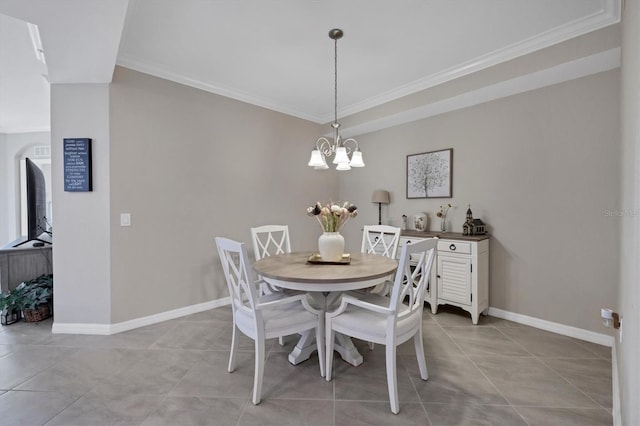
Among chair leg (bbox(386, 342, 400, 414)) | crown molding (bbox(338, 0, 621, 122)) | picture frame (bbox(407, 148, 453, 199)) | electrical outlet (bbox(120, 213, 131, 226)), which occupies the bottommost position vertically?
chair leg (bbox(386, 342, 400, 414))

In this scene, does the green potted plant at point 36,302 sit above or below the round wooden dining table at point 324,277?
below

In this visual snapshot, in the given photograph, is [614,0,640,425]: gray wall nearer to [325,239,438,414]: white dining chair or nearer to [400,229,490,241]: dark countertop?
[325,239,438,414]: white dining chair

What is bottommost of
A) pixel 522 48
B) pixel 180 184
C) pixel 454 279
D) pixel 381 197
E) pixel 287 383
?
pixel 287 383

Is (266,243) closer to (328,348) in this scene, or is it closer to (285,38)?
(328,348)

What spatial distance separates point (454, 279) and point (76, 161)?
3916 millimetres

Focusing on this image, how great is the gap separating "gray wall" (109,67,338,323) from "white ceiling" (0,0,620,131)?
1.03 feet

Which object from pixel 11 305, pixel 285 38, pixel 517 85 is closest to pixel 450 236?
pixel 517 85

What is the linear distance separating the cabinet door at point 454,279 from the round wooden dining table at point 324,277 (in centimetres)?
105

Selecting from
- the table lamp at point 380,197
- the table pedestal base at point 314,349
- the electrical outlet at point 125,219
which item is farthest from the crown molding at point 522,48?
the electrical outlet at point 125,219

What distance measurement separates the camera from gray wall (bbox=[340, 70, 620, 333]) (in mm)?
2324

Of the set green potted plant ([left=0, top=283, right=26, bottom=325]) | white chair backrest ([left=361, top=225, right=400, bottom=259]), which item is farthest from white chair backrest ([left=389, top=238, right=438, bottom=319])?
green potted plant ([left=0, top=283, right=26, bottom=325])

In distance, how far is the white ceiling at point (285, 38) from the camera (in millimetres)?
1908

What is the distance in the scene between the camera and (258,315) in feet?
5.47

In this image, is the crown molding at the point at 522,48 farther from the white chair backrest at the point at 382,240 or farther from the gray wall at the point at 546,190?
the white chair backrest at the point at 382,240
